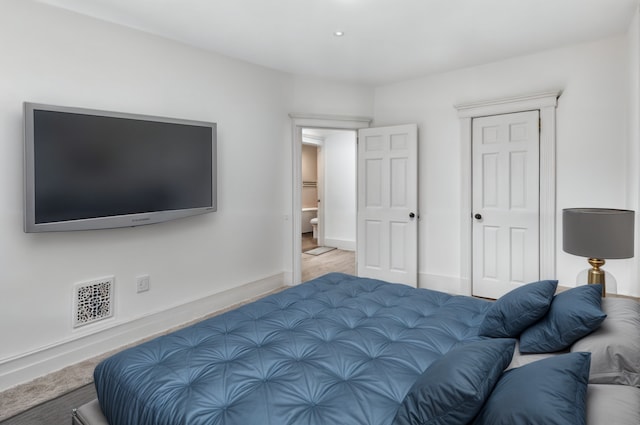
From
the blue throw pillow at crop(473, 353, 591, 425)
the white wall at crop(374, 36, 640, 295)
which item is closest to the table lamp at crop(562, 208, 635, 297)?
the white wall at crop(374, 36, 640, 295)

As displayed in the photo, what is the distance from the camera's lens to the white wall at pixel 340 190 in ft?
22.8

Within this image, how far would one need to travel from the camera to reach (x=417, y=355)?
1.46 metres

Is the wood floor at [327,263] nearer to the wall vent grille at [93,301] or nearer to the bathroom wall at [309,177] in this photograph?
the bathroom wall at [309,177]

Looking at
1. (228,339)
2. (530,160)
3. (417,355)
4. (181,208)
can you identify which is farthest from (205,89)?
(530,160)

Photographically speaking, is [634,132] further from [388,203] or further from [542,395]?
[542,395]

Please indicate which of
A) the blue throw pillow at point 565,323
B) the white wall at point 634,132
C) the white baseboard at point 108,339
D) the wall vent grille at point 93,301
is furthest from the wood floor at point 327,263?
the blue throw pillow at point 565,323

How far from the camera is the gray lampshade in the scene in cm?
209

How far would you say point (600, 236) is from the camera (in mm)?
2119

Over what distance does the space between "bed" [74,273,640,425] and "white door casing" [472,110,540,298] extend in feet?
6.74

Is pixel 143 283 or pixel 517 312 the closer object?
pixel 517 312

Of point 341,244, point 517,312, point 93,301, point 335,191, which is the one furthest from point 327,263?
point 517,312

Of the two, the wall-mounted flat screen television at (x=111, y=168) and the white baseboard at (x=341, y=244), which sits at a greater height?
the wall-mounted flat screen television at (x=111, y=168)

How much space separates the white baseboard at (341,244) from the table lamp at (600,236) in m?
4.79

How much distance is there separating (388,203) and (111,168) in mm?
2993
